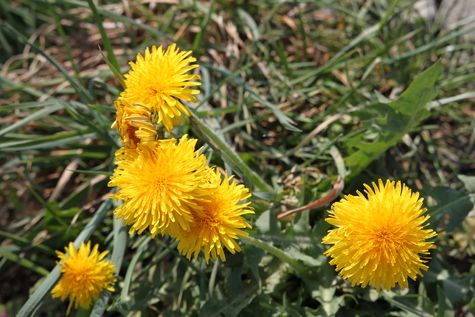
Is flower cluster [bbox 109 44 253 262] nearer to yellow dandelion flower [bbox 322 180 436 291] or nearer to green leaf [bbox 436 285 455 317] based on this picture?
yellow dandelion flower [bbox 322 180 436 291]

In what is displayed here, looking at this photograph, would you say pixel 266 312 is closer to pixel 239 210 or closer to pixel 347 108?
pixel 239 210

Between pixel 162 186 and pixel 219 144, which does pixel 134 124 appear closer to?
pixel 162 186

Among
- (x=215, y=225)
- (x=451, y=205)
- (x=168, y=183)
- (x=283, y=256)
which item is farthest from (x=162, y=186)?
(x=451, y=205)

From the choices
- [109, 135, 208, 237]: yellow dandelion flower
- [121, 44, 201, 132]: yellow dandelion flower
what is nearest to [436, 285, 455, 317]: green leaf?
[109, 135, 208, 237]: yellow dandelion flower

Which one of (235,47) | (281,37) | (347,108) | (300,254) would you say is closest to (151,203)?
(300,254)

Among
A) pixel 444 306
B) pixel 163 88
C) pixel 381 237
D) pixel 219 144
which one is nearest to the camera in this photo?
pixel 381 237

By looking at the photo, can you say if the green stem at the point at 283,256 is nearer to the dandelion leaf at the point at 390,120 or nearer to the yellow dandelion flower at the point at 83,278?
the dandelion leaf at the point at 390,120

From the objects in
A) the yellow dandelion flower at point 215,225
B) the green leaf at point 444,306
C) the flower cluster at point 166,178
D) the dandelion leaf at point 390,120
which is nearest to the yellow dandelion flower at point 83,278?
the flower cluster at point 166,178
